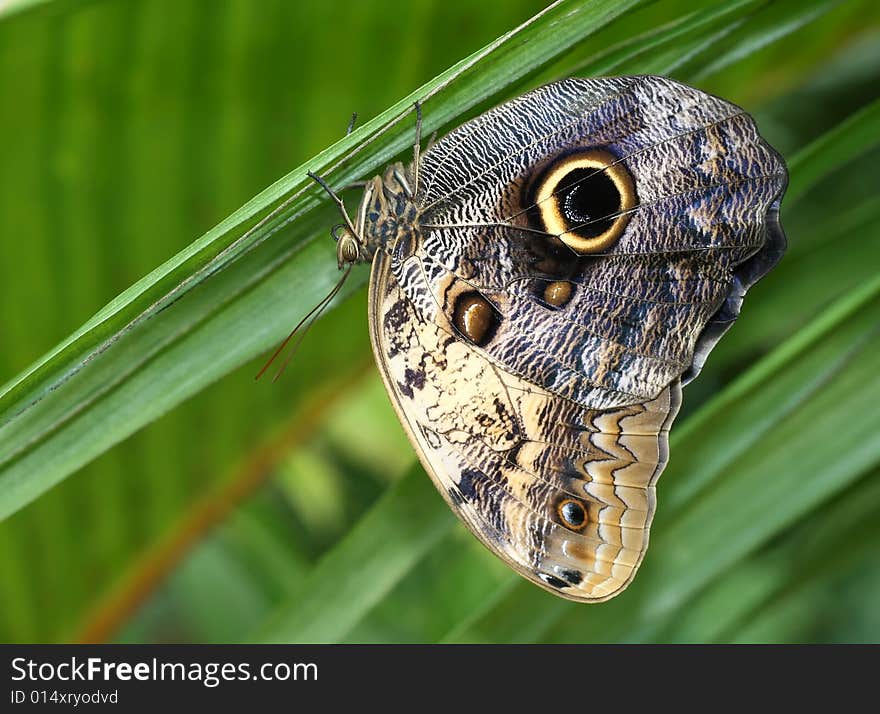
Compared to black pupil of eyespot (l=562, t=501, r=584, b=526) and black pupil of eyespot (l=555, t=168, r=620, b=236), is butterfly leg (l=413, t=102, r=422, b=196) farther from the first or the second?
black pupil of eyespot (l=562, t=501, r=584, b=526)

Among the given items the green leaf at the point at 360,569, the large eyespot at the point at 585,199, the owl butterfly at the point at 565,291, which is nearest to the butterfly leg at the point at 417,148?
the owl butterfly at the point at 565,291

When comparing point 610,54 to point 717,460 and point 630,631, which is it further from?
point 630,631

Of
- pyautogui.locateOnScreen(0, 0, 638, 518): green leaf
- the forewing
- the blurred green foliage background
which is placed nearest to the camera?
pyautogui.locateOnScreen(0, 0, 638, 518): green leaf

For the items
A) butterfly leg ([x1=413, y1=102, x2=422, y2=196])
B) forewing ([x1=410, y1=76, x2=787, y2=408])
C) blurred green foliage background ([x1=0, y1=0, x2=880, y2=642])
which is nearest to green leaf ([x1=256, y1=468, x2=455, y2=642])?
blurred green foliage background ([x1=0, y1=0, x2=880, y2=642])

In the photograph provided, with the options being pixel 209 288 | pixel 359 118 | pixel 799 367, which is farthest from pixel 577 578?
pixel 359 118

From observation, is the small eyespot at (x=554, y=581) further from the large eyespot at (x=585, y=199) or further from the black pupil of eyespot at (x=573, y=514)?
the large eyespot at (x=585, y=199)

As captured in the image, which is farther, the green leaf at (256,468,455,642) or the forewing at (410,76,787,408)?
the green leaf at (256,468,455,642)

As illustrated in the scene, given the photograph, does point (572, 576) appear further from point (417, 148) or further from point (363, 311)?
point (363, 311)

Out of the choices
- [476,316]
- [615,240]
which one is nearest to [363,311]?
[476,316]
